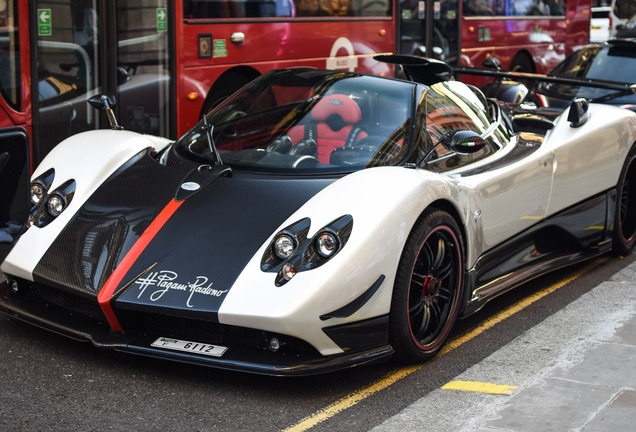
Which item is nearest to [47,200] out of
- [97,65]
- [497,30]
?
[97,65]

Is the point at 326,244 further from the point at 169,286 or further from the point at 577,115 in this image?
the point at 577,115

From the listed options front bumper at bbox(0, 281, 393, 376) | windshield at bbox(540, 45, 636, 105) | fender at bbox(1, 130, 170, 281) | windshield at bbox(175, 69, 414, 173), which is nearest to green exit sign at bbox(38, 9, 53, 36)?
fender at bbox(1, 130, 170, 281)

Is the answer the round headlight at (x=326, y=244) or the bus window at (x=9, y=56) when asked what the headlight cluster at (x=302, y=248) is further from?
the bus window at (x=9, y=56)

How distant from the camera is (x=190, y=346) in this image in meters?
4.15

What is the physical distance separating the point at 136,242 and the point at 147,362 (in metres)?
0.56

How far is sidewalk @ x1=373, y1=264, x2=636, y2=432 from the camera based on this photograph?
382cm

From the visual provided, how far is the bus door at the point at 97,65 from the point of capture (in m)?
7.82

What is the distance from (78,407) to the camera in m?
3.94

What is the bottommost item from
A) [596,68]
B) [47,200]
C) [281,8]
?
Answer: [47,200]

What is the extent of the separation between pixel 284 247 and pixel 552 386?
131 centimetres

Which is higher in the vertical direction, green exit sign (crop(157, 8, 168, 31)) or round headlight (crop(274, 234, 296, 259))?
green exit sign (crop(157, 8, 168, 31))

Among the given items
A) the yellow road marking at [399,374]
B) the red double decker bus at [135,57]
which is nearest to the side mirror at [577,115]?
the yellow road marking at [399,374]

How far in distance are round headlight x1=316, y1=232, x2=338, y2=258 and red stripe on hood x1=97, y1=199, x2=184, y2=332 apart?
2.78 feet

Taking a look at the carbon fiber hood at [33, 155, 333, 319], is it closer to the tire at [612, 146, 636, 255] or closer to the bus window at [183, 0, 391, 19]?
the tire at [612, 146, 636, 255]
